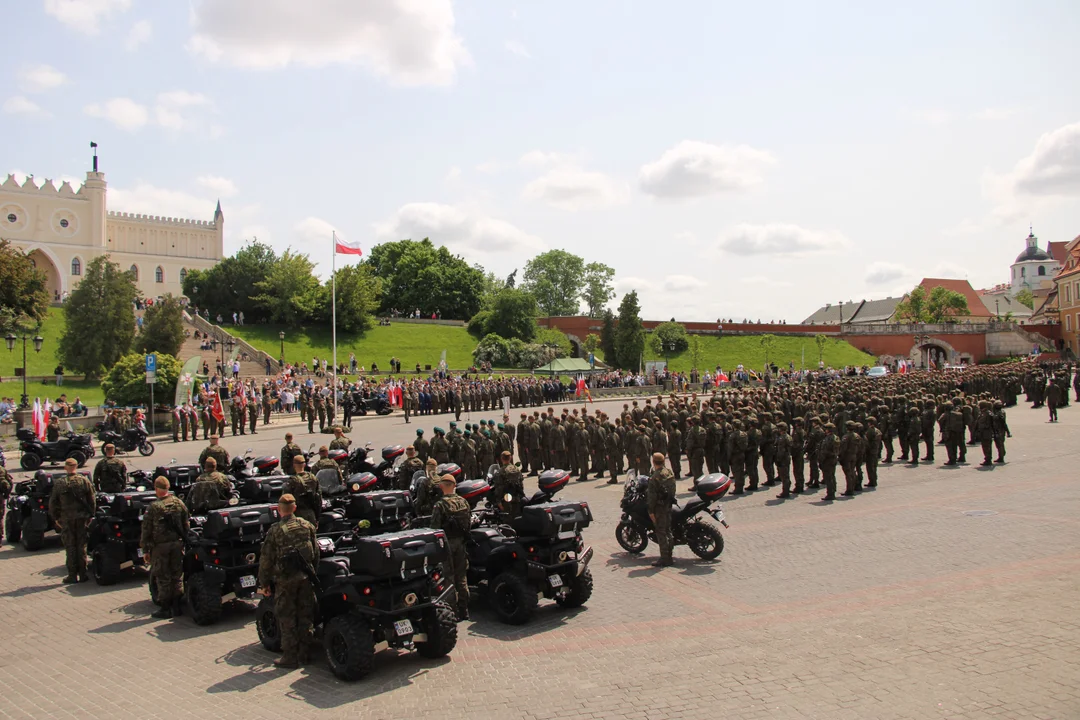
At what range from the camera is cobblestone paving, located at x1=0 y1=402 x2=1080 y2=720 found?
21.7 ft

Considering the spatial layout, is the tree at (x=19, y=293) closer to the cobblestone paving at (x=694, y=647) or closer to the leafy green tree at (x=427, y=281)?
the leafy green tree at (x=427, y=281)

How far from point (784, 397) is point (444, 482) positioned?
19861mm

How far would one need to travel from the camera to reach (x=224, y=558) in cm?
912

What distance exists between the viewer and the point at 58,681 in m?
7.43

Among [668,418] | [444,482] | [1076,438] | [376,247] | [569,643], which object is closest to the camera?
[569,643]

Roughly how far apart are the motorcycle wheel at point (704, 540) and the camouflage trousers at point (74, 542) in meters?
8.40

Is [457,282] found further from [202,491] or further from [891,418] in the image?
[202,491]

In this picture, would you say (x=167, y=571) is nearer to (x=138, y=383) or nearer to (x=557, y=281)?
(x=138, y=383)

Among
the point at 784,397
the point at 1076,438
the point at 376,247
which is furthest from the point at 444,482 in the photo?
the point at 376,247

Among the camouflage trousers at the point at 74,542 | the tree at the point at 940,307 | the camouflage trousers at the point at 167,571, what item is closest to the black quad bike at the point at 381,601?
the camouflage trousers at the point at 167,571

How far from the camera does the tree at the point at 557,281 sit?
112125mm

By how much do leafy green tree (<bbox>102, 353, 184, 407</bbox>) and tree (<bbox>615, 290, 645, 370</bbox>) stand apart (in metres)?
39.8

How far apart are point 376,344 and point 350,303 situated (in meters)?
4.06

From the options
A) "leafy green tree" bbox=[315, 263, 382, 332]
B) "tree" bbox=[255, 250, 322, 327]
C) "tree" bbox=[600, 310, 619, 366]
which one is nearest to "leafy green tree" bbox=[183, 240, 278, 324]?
"tree" bbox=[255, 250, 322, 327]
